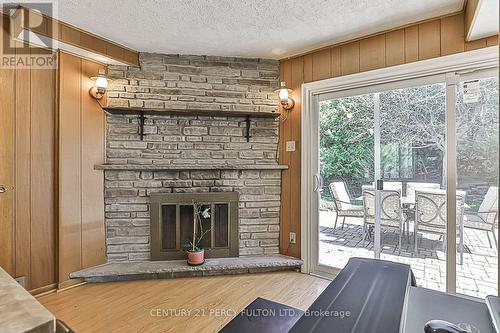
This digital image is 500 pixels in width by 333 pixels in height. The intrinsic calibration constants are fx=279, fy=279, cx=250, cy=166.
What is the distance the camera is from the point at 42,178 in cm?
257

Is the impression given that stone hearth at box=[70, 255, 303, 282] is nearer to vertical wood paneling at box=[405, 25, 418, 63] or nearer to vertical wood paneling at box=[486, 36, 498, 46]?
vertical wood paneling at box=[405, 25, 418, 63]

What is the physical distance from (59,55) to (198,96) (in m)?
1.36

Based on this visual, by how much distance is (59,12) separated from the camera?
2.28 m

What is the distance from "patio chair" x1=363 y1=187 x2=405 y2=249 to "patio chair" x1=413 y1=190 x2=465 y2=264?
0.46 ft

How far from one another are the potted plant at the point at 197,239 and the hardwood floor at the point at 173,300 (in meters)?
0.19

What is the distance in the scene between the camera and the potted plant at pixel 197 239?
2945mm

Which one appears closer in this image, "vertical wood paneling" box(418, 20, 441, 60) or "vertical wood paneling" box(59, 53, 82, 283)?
"vertical wood paneling" box(418, 20, 441, 60)

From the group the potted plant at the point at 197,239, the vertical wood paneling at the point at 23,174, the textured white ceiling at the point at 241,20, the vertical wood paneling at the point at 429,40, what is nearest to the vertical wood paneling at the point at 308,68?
the textured white ceiling at the point at 241,20

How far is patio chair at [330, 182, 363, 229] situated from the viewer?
9.62 feet

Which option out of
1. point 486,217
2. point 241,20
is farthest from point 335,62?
point 486,217

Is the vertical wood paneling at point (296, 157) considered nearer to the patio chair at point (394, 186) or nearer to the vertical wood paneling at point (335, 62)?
the vertical wood paneling at point (335, 62)

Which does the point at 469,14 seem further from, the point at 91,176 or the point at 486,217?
the point at 91,176

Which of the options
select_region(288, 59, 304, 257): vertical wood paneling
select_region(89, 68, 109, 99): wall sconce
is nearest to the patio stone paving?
select_region(288, 59, 304, 257): vertical wood paneling

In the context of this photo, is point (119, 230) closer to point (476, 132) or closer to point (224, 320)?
point (224, 320)
